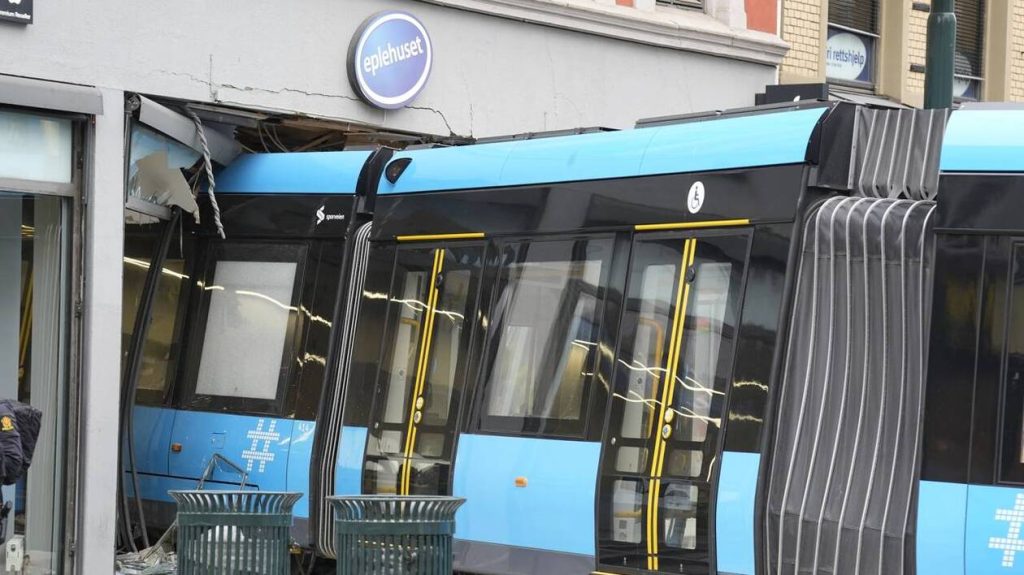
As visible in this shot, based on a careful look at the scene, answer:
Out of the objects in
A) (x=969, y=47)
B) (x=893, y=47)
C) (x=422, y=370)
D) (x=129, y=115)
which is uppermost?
(x=969, y=47)

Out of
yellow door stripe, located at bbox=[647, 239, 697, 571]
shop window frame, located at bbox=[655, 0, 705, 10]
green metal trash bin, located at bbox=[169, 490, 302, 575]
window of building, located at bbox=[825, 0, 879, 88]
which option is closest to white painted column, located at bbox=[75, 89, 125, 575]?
green metal trash bin, located at bbox=[169, 490, 302, 575]

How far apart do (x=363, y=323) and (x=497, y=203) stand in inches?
58.9

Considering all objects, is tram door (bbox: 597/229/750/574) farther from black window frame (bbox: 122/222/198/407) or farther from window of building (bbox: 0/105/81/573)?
black window frame (bbox: 122/222/198/407)

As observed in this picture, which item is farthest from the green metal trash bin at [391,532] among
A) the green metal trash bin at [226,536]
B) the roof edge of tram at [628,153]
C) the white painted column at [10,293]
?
the white painted column at [10,293]

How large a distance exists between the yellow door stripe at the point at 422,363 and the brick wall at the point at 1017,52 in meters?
11.8

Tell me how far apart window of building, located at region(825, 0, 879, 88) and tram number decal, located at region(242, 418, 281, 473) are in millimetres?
9618

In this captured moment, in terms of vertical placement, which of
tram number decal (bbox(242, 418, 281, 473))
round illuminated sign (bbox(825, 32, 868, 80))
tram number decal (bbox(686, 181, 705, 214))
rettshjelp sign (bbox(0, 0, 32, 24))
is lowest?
tram number decal (bbox(242, 418, 281, 473))

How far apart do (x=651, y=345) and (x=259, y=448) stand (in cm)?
383

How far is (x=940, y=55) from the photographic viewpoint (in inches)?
477

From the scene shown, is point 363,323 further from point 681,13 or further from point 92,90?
point 681,13

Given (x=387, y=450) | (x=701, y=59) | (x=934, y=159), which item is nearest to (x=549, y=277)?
(x=387, y=450)

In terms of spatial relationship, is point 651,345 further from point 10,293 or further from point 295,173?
point 10,293

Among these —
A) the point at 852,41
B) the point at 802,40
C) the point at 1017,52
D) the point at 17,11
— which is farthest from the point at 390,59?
the point at 1017,52

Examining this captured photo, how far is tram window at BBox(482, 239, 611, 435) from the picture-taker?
10.2 m
